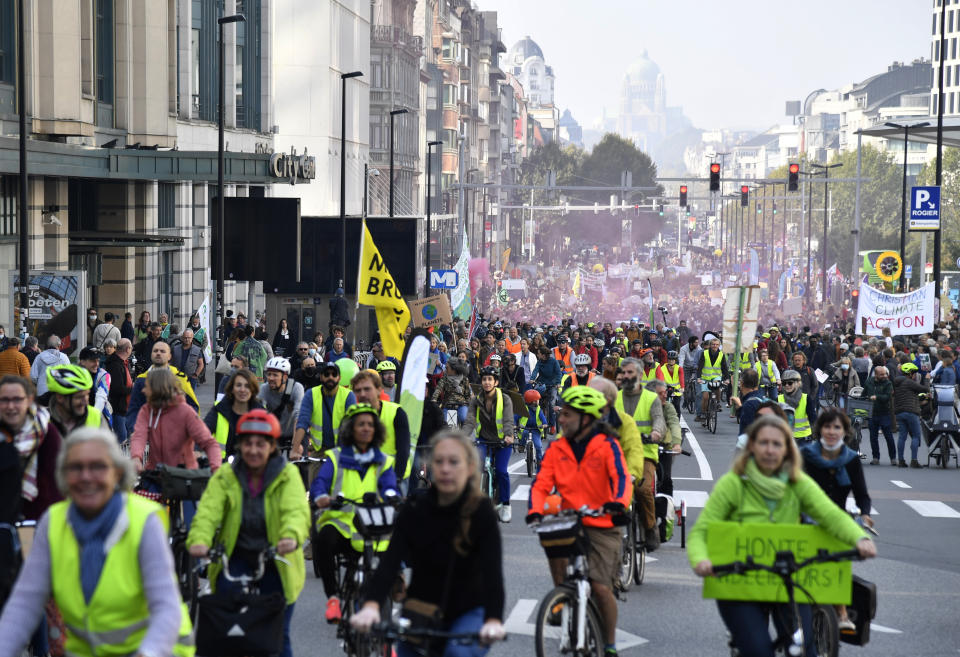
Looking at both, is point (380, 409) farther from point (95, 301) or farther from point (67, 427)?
point (95, 301)

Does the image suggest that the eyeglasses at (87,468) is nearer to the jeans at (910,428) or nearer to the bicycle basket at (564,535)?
the bicycle basket at (564,535)

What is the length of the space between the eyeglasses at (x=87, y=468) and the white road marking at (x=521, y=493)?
1322 cm

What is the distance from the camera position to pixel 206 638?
23.2 ft

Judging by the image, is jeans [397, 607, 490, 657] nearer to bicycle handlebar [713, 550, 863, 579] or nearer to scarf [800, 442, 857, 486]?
bicycle handlebar [713, 550, 863, 579]

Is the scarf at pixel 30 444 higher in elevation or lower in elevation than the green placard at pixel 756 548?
higher

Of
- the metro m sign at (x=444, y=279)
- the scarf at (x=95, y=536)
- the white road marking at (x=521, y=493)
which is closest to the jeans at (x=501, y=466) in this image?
the white road marking at (x=521, y=493)

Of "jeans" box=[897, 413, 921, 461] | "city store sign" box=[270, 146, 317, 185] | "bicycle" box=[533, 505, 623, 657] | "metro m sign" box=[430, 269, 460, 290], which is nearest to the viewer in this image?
"bicycle" box=[533, 505, 623, 657]

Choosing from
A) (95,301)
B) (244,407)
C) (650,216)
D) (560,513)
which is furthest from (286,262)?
A: (650,216)

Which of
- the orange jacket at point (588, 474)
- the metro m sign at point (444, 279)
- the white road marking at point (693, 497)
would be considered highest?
the metro m sign at point (444, 279)

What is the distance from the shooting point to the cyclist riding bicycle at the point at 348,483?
30.2ft

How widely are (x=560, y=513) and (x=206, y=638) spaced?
7.86 feet

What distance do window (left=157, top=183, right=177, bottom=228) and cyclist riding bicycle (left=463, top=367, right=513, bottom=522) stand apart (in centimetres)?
2791

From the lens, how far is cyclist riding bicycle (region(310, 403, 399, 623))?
30.2 feet

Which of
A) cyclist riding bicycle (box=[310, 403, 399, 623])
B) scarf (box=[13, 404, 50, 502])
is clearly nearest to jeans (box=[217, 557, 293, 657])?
scarf (box=[13, 404, 50, 502])
